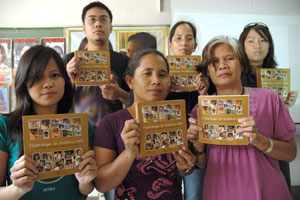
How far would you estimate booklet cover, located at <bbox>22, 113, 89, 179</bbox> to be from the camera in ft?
3.96

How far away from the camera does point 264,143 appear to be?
1.39 metres

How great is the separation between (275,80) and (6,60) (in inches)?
178

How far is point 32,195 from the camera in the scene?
1.33m

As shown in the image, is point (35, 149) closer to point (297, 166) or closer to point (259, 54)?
point (259, 54)

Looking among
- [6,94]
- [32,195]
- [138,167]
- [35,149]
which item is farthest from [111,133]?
[6,94]

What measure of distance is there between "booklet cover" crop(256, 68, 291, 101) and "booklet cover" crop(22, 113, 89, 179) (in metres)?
1.75

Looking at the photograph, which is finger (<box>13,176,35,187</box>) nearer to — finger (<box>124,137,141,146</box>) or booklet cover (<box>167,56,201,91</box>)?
finger (<box>124,137,141,146</box>)

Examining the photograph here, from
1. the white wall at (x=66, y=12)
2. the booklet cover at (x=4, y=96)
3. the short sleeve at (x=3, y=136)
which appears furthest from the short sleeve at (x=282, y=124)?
the booklet cover at (x=4, y=96)

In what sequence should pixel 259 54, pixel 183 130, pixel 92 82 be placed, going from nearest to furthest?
1. pixel 183 130
2. pixel 92 82
3. pixel 259 54

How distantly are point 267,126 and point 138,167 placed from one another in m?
0.97

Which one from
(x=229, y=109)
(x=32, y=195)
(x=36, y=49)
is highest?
(x=36, y=49)

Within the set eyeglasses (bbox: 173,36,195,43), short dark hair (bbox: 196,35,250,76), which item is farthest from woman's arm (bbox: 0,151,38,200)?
eyeglasses (bbox: 173,36,195,43)

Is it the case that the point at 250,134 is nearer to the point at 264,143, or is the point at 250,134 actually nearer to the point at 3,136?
the point at 264,143

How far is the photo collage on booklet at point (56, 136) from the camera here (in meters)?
1.22
